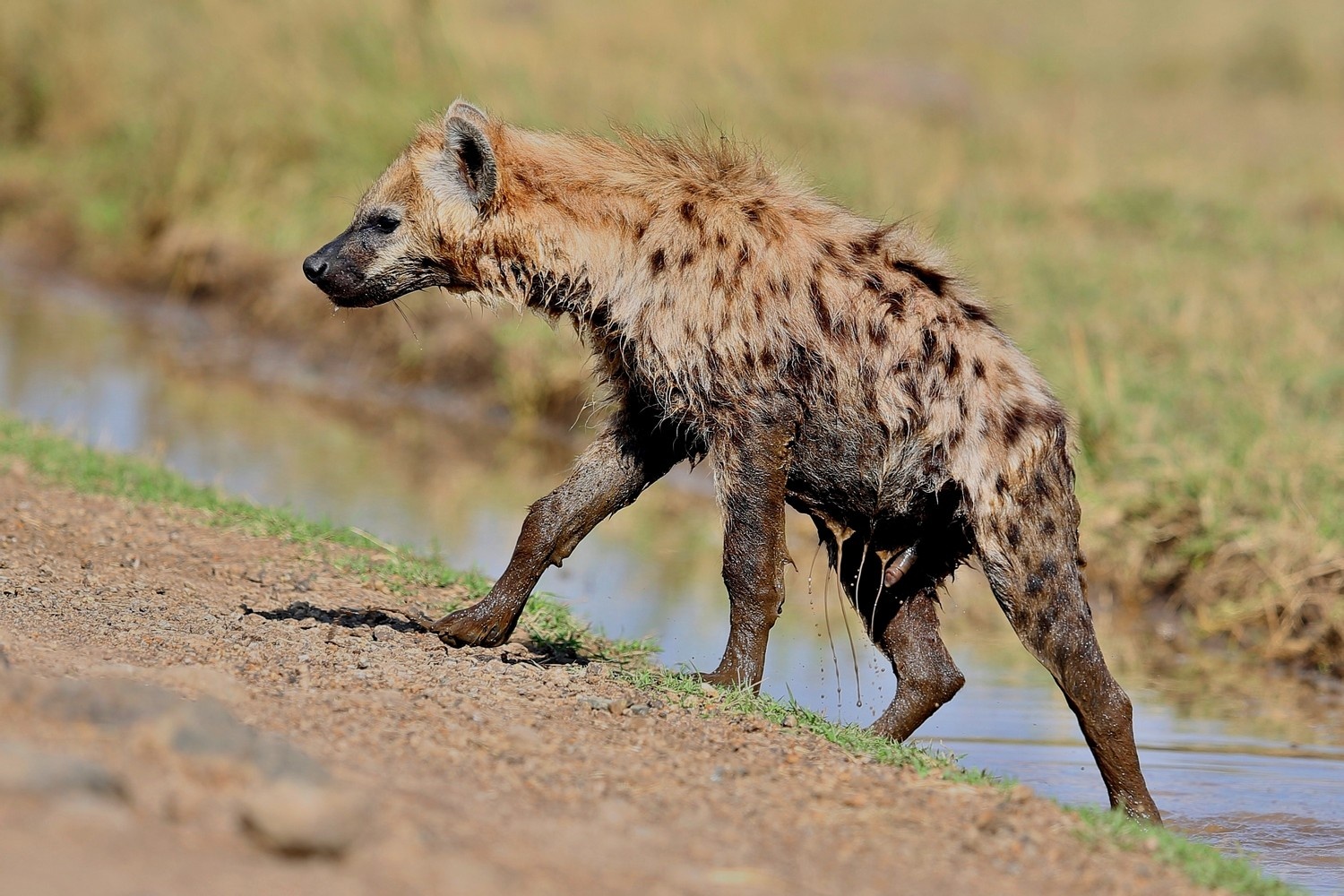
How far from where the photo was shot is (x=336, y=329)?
12.2 meters

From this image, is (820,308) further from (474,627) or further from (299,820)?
(299,820)

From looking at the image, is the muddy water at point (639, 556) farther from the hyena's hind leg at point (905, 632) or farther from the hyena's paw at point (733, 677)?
the hyena's paw at point (733, 677)

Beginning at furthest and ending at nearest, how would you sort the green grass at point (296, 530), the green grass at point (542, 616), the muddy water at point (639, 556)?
the green grass at point (296, 530)
the muddy water at point (639, 556)
the green grass at point (542, 616)

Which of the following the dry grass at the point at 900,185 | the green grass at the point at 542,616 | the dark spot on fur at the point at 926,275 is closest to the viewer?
the green grass at the point at 542,616

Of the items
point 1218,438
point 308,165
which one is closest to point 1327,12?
point 308,165

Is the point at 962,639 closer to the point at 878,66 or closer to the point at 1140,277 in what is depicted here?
the point at 1140,277

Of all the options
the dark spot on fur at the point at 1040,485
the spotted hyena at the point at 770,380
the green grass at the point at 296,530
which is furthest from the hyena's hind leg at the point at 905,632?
the green grass at the point at 296,530

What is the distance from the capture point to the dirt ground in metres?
2.84

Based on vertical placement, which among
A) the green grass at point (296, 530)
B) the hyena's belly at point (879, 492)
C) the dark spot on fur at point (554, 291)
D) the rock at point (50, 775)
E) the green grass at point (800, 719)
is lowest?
the rock at point (50, 775)

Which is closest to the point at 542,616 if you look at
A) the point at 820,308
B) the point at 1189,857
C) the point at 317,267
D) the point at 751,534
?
the point at 751,534

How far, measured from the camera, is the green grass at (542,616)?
3.90 m

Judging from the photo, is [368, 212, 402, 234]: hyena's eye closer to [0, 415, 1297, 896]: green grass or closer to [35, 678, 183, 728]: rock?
[0, 415, 1297, 896]: green grass

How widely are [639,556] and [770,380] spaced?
371 cm

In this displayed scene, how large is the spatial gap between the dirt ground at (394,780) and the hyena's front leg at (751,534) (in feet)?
1.50
